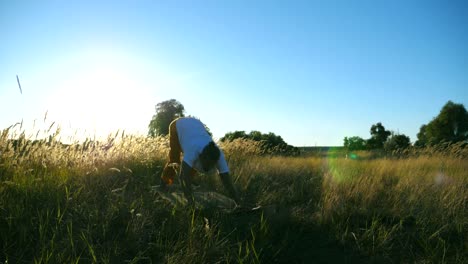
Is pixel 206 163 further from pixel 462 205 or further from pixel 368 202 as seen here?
pixel 462 205

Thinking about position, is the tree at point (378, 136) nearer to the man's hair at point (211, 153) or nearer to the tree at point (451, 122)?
the tree at point (451, 122)

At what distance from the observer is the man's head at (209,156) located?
4.34m

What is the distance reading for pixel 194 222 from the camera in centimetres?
329

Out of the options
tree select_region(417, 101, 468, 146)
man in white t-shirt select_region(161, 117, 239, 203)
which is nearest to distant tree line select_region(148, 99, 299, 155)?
man in white t-shirt select_region(161, 117, 239, 203)

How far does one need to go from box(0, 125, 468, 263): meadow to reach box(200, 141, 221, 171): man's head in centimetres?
75

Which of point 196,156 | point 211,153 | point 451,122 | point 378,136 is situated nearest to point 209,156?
point 211,153

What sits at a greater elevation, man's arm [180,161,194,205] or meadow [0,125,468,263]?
man's arm [180,161,194,205]

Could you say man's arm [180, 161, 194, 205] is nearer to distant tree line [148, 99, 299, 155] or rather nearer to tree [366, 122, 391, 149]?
distant tree line [148, 99, 299, 155]

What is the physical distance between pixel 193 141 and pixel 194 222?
155cm

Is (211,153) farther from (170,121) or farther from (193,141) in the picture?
(170,121)

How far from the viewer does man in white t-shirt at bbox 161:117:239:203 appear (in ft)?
14.2

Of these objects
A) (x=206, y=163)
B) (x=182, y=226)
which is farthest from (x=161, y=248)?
(x=206, y=163)

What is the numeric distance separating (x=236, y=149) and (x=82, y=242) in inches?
254

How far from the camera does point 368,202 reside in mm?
4633
